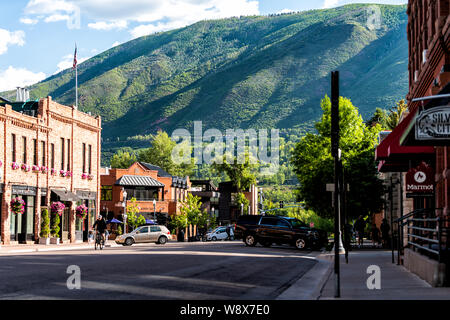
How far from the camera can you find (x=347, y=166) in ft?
147

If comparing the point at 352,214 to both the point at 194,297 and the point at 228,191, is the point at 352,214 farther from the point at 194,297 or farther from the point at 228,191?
the point at 228,191

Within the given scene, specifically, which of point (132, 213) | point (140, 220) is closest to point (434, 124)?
point (140, 220)

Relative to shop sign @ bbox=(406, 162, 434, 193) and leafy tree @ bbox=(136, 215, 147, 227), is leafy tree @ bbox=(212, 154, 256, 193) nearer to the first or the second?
leafy tree @ bbox=(136, 215, 147, 227)

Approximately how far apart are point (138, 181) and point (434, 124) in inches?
3168

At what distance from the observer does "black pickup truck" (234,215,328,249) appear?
4006cm

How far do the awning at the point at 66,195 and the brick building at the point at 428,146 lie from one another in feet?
104

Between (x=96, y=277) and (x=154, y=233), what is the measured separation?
36377 mm

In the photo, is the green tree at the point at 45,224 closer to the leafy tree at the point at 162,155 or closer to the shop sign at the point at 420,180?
the shop sign at the point at 420,180

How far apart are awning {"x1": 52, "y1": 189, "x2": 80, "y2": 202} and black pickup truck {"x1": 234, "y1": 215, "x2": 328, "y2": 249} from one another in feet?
54.7

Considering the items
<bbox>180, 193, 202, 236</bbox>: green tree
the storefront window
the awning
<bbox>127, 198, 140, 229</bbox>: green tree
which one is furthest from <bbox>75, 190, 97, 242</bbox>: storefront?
<bbox>180, 193, 202, 236</bbox>: green tree

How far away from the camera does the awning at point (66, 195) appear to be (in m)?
52.2

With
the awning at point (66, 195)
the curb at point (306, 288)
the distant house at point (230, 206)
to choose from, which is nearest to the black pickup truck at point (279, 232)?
the awning at point (66, 195)

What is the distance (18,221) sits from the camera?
48.2 metres
